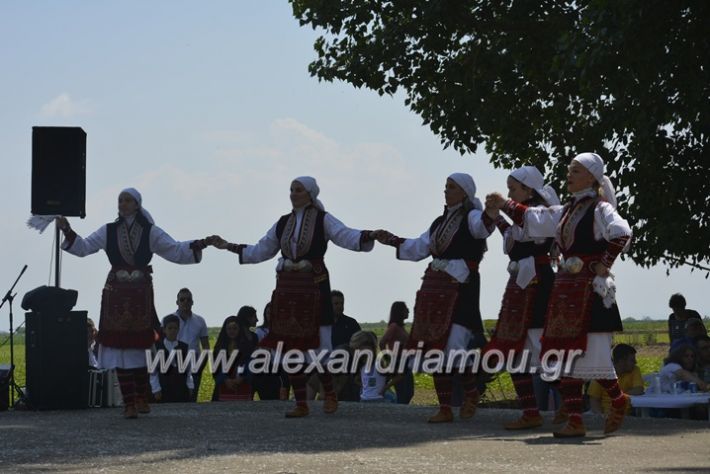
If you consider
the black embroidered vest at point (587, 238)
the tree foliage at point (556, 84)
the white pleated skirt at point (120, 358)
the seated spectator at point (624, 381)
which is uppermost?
the tree foliage at point (556, 84)

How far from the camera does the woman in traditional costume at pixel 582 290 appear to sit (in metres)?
9.80

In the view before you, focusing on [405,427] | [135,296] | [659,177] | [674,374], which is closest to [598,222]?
[405,427]

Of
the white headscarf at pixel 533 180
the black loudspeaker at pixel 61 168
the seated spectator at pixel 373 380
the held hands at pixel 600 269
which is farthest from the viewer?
the seated spectator at pixel 373 380

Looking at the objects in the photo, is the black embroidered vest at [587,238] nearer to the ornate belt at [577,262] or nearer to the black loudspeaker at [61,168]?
the ornate belt at [577,262]

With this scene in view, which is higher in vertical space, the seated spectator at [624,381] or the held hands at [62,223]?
the held hands at [62,223]

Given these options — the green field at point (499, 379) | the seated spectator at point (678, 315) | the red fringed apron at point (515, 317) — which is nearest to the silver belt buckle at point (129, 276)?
the green field at point (499, 379)

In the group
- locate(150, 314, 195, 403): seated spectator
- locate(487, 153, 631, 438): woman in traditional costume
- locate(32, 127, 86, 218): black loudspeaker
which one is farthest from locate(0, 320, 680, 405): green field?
locate(32, 127, 86, 218): black loudspeaker

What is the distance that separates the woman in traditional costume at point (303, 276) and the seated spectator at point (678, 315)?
5552mm

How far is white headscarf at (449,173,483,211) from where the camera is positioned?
11.3 meters

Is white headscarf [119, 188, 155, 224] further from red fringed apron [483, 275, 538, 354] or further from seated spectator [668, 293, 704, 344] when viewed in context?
seated spectator [668, 293, 704, 344]

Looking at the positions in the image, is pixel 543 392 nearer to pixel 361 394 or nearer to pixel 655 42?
pixel 361 394

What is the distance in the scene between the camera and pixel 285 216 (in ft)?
40.6

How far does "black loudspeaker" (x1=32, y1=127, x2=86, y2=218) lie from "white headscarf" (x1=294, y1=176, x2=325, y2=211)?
9.33 feet

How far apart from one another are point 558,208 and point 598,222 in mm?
421
